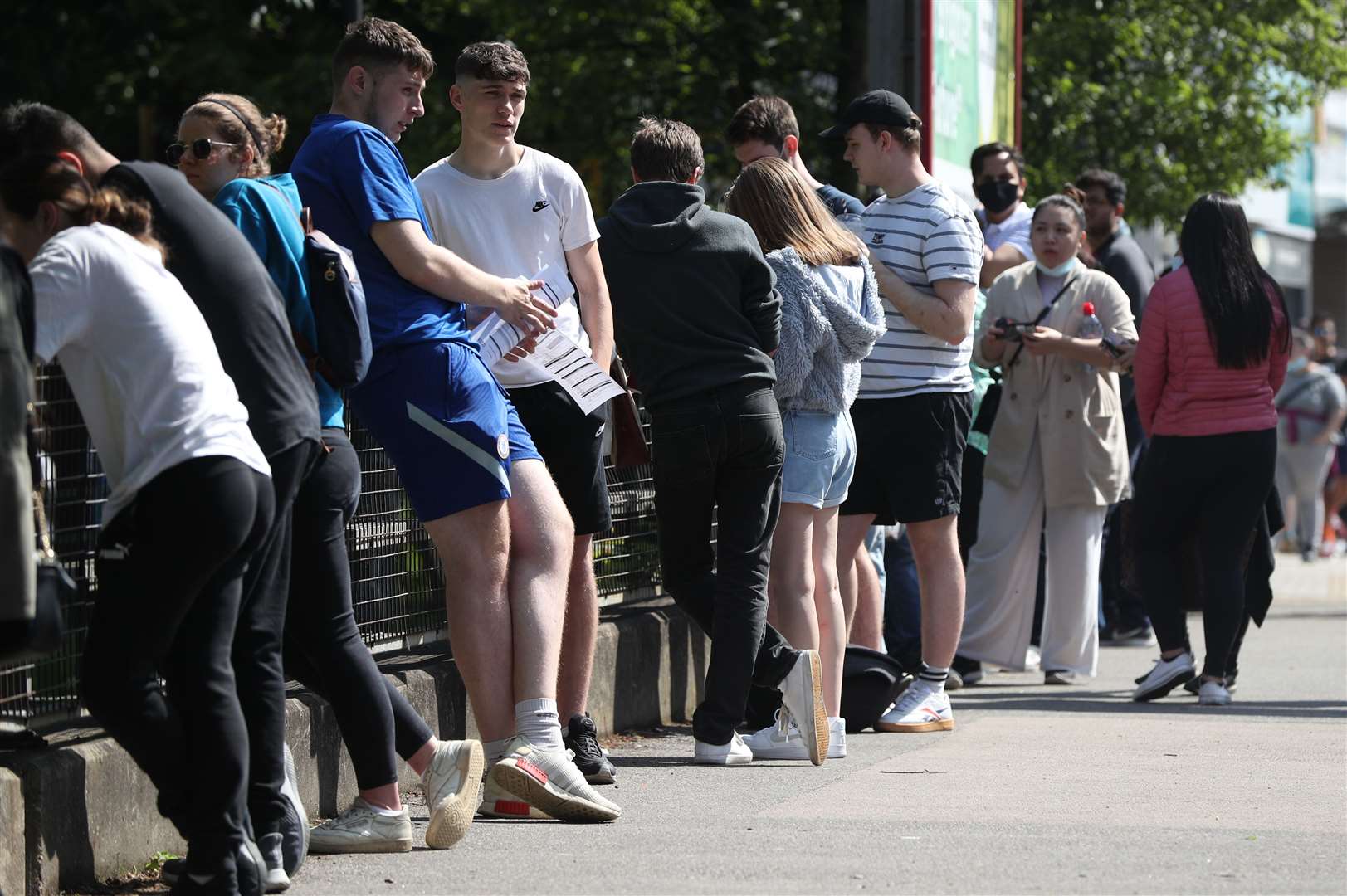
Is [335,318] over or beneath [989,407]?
over

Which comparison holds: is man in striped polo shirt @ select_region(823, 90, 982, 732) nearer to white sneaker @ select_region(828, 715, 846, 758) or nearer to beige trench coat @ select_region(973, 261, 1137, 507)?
white sneaker @ select_region(828, 715, 846, 758)

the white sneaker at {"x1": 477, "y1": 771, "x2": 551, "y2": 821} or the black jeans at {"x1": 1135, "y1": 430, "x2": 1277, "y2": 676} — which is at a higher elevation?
the black jeans at {"x1": 1135, "y1": 430, "x2": 1277, "y2": 676}

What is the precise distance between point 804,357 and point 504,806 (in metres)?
1.91

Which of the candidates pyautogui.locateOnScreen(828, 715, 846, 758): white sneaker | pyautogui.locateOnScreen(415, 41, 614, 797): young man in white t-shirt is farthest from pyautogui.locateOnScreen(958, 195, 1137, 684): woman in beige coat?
pyautogui.locateOnScreen(415, 41, 614, 797): young man in white t-shirt

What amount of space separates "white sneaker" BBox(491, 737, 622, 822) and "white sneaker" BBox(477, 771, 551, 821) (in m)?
0.05

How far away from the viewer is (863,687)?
25.7 feet

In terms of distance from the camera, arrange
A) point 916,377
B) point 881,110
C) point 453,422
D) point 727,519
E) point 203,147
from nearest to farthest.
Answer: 1. point 203,147
2. point 453,422
3. point 727,519
4. point 881,110
5. point 916,377

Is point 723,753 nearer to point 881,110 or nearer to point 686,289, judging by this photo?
point 686,289

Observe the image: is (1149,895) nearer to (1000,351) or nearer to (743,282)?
(743,282)

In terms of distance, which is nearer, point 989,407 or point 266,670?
point 266,670

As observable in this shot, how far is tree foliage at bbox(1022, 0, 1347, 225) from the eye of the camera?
20391 millimetres

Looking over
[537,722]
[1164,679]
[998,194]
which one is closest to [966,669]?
[1164,679]

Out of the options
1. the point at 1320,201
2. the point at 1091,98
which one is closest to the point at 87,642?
the point at 1091,98

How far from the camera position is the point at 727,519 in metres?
6.79
